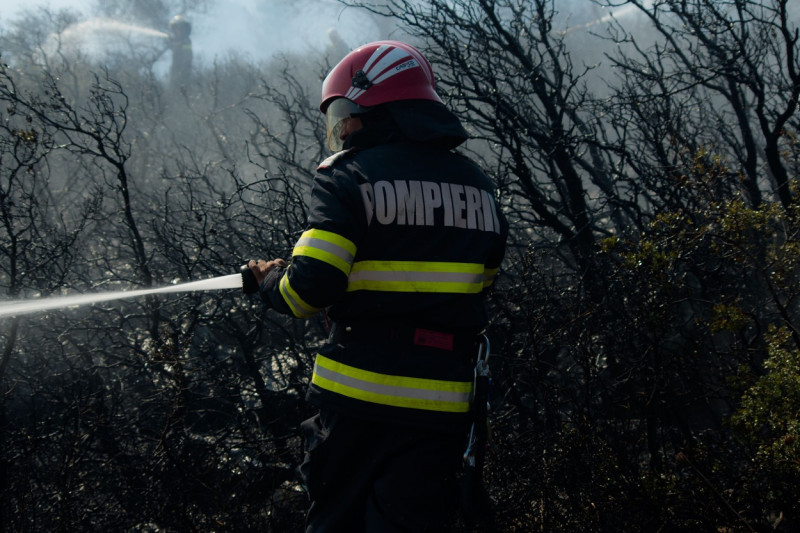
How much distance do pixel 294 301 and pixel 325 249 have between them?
0.21 m

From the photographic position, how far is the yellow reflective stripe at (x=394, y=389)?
82.9 inches

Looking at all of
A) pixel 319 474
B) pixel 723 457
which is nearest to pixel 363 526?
pixel 319 474

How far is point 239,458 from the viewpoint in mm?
4797

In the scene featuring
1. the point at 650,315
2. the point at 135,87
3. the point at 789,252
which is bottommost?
the point at 650,315

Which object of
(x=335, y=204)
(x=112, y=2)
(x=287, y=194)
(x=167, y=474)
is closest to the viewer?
(x=335, y=204)

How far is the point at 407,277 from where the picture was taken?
84.7 inches

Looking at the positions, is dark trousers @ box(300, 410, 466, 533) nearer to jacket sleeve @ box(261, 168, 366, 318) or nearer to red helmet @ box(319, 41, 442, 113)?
jacket sleeve @ box(261, 168, 366, 318)

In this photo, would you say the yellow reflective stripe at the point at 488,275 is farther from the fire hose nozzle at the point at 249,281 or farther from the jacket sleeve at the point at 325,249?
the fire hose nozzle at the point at 249,281

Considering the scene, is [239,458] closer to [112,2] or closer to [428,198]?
[428,198]

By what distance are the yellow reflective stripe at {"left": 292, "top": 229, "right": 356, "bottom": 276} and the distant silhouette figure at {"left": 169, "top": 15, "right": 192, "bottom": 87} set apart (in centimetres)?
3442

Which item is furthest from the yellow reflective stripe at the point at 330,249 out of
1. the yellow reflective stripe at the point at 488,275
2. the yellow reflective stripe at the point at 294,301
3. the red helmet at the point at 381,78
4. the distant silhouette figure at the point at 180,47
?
the distant silhouette figure at the point at 180,47

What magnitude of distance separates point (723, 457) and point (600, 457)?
0.77 meters

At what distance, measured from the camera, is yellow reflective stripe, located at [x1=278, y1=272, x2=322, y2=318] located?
214 cm

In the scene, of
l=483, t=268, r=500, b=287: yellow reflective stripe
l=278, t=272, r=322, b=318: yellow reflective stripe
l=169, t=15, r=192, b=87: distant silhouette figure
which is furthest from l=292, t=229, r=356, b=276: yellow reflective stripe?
l=169, t=15, r=192, b=87: distant silhouette figure
